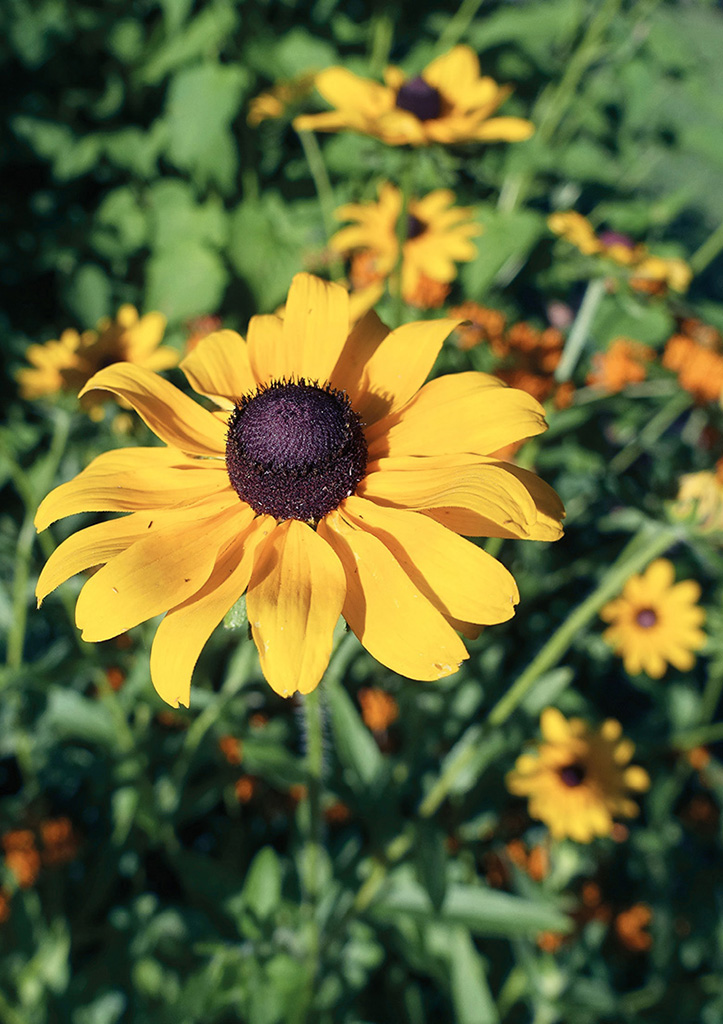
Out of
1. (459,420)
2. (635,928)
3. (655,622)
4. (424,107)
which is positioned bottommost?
→ (635,928)

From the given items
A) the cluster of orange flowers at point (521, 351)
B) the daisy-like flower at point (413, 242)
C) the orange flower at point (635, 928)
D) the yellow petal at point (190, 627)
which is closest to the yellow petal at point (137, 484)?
the yellow petal at point (190, 627)

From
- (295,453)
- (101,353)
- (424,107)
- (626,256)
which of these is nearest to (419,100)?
(424,107)

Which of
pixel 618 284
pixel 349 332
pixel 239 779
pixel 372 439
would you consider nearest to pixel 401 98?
pixel 618 284

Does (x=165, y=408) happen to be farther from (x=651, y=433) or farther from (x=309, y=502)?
(x=651, y=433)

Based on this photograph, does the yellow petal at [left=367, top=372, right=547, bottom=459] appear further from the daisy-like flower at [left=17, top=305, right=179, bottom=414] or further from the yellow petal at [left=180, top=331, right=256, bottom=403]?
the daisy-like flower at [left=17, top=305, right=179, bottom=414]

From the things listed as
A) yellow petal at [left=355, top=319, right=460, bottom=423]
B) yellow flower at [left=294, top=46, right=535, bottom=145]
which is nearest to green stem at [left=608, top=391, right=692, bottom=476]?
yellow flower at [left=294, top=46, right=535, bottom=145]

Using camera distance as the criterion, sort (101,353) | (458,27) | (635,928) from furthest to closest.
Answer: (458,27)
(635,928)
(101,353)

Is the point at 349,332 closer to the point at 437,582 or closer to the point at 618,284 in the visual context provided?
the point at 437,582
